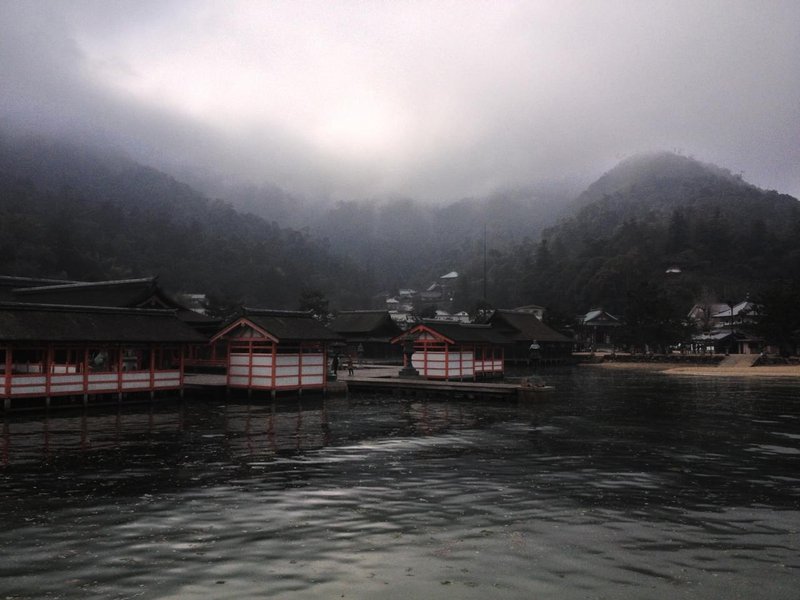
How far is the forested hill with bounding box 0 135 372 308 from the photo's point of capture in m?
99.7

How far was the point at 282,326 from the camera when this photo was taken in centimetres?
3666

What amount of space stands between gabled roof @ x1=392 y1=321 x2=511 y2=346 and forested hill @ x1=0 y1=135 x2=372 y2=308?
54832 millimetres

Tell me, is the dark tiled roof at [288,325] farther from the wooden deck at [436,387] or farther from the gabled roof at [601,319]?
the gabled roof at [601,319]

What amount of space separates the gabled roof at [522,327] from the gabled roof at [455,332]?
88.2 feet

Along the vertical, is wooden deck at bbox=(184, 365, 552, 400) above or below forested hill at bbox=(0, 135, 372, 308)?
below

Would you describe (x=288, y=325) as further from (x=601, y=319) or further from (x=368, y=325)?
(x=601, y=319)

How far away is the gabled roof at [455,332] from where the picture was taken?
46.8m

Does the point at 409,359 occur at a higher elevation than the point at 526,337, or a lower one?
lower

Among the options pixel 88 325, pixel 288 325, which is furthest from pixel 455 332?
pixel 88 325

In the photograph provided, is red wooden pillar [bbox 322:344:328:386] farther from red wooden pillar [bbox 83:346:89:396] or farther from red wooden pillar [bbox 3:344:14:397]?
red wooden pillar [bbox 3:344:14:397]

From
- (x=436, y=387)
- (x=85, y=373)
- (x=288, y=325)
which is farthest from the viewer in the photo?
(x=436, y=387)

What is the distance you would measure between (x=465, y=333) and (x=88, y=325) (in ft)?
90.4

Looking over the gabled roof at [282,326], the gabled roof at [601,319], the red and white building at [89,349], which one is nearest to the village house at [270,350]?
the gabled roof at [282,326]

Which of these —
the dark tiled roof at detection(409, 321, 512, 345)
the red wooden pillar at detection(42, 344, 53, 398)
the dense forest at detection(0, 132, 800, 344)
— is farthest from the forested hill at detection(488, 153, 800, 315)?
the red wooden pillar at detection(42, 344, 53, 398)
